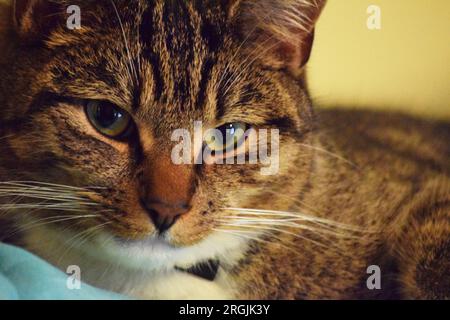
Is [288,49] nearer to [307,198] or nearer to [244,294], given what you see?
[307,198]

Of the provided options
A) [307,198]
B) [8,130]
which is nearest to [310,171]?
[307,198]

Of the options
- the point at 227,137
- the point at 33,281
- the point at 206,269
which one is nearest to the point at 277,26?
the point at 227,137

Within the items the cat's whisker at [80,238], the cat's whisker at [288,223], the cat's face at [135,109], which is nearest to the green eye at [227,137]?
the cat's face at [135,109]

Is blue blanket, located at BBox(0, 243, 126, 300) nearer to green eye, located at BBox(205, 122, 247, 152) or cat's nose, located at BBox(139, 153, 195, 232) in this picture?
cat's nose, located at BBox(139, 153, 195, 232)

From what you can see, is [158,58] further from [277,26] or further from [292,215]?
[292,215]

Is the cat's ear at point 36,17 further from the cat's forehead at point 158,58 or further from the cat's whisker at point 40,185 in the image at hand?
the cat's whisker at point 40,185
